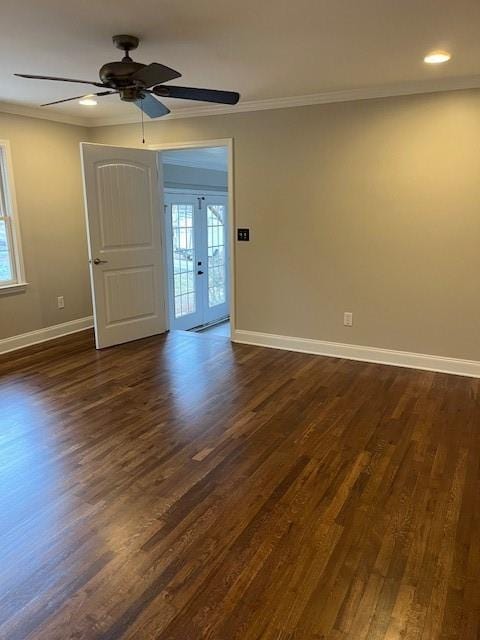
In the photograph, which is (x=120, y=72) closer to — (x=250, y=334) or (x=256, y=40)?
(x=256, y=40)

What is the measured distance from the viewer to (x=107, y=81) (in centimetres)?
257

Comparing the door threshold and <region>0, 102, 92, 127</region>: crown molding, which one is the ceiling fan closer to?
<region>0, 102, 92, 127</region>: crown molding

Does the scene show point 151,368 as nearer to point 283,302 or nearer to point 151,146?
point 283,302

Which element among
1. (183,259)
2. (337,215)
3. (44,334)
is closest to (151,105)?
(337,215)

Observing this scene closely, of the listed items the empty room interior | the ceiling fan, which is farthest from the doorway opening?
the ceiling fan

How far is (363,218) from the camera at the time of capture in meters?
4.17

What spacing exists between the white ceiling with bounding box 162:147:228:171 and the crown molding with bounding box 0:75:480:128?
3.45 ft

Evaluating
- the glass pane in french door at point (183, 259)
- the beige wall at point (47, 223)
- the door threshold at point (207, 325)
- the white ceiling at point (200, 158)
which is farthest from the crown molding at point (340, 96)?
the door threshold at point (207, 325)

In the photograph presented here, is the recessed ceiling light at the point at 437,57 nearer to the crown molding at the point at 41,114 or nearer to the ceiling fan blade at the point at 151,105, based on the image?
the ceiling fan blade at the point at 151,105

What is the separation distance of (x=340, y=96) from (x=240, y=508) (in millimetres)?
3424

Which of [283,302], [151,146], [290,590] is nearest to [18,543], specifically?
[290,590]

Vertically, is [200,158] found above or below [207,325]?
above

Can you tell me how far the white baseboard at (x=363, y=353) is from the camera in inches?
159

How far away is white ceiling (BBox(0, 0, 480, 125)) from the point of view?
2246 mm
